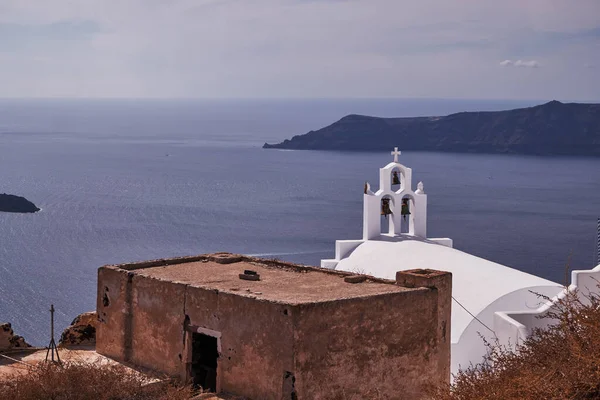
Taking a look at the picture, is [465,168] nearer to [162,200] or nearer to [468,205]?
[468,205]

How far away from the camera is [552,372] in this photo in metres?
8.51

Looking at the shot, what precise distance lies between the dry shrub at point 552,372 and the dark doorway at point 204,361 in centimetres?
304

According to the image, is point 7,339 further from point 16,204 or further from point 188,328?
point 16,204

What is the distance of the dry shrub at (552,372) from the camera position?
8023mm

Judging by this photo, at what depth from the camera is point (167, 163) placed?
126m

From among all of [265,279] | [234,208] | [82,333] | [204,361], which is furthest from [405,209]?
[234,208]

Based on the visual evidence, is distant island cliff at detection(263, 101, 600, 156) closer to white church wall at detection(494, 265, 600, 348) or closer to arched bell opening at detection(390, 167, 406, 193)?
arched bell opening at detection(390, 167, 406, 193)

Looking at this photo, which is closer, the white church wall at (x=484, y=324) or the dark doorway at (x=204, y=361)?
the dark doorway at (x=204, y=361)

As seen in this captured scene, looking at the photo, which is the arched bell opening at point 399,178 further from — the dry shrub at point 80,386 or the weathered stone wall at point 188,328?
the dry shrub at point 80,386

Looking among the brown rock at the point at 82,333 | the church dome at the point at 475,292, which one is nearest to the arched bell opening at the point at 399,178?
the church dome at the point at 475,292

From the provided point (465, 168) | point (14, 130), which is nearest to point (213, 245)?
point (465, 168)

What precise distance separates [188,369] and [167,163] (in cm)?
11580

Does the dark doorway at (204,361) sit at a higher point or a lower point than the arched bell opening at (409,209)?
lower

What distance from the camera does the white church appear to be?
14.7m
